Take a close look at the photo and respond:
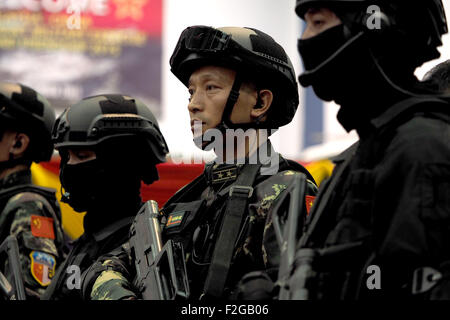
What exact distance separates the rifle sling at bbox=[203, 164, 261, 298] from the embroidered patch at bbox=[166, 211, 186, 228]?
22 centimetres

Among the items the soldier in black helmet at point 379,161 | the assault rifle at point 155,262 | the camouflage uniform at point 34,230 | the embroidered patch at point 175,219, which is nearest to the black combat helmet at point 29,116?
the camouflage uniform at point 34,230

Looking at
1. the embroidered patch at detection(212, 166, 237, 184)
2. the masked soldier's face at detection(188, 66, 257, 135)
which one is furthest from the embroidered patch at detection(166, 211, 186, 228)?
the masked soldier's face at detection(188, 66, 257, 135)

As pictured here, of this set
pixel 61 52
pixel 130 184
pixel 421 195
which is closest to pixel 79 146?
pixel 130 184

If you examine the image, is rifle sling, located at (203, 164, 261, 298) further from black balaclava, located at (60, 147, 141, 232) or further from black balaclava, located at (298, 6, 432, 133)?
black balaclava, located at (60, 147, 141, 232)

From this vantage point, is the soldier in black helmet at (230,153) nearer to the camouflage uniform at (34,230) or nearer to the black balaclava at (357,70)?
the black balaclava at (357,70)

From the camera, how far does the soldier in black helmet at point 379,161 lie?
1669mm

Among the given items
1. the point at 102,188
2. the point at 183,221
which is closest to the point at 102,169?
the point at 102,188

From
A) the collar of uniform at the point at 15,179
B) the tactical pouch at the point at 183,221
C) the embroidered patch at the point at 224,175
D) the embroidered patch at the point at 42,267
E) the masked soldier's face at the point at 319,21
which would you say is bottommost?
the embroidered patch at the point at 42,267

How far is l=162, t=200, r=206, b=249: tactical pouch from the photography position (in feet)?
8.57

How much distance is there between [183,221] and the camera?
2637mm

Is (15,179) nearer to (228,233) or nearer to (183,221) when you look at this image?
(183,221)

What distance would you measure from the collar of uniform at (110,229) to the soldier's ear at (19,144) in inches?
32.5
